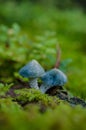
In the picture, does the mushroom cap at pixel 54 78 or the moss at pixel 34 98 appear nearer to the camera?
the moss at pixel 34 98

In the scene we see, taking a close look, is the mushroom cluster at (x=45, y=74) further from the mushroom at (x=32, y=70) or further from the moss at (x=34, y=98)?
the moss at (x=34, y=98)

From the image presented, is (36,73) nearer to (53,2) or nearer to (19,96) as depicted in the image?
(19,96)

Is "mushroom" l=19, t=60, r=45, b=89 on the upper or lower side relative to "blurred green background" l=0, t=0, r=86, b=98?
lower

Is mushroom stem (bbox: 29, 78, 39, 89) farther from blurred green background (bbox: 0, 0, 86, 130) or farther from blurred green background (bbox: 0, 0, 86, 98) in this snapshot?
blurred green background (bbox: 0, 0, 86, 98)

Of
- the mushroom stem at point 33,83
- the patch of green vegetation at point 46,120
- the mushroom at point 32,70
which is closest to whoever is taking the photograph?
the patch of green vegetation at point 46,120

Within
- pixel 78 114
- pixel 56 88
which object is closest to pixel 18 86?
pixel 56 88

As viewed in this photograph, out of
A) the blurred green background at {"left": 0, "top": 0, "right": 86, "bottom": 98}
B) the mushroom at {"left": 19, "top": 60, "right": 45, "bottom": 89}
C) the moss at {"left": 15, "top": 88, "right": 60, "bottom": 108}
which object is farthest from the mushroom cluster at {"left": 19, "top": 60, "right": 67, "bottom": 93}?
the blurred green background at {"left": 0, "top": 0, "right": 86, "bottom": 98}

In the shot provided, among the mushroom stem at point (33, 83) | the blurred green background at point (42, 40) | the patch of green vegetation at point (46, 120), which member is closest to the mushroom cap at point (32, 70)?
the mushroom stem at point (33, 83)

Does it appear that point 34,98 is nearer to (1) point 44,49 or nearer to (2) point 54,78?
(2) point 54,78
